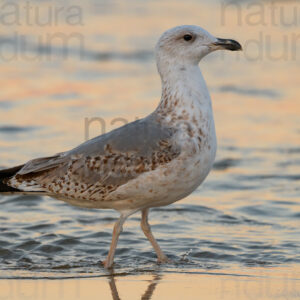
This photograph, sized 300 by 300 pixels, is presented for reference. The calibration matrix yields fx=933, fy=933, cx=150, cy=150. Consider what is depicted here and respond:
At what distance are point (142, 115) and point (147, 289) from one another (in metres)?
6.34

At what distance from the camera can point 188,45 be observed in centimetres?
805

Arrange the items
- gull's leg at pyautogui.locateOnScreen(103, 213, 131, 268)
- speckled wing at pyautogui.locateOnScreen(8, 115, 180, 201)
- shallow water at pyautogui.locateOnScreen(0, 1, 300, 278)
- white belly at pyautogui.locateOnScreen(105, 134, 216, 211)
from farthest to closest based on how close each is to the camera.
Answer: shallow water at pyautogui.locateOnScreen(0, 1, 300, 278) → gull's leg at pyautogui.locateOnScreen(103, 213, 131, 268) → speckled wing at pyautogui.locateOnScreen(8, 115, 180, 201) → white belly at pyautogui.locateOnScreen(105, 134, 216, 211)

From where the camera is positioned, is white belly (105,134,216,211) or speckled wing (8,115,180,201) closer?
white belly (105,134,216,211)

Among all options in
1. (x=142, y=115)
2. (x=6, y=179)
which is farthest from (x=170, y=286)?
(x=142, y=115)

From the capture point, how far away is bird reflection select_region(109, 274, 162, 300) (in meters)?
7.03

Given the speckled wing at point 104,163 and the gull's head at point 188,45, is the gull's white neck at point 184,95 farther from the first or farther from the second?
→ the speckled wing at point 104,163

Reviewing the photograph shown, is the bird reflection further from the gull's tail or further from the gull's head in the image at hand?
the gull's head

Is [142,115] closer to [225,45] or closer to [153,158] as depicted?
[225,45]

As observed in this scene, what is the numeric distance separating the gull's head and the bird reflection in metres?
1.89

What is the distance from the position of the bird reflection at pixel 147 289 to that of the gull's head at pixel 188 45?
189cm

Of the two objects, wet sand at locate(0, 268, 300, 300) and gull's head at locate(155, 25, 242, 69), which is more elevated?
gull's head at locate(155, 25, 242, 69)

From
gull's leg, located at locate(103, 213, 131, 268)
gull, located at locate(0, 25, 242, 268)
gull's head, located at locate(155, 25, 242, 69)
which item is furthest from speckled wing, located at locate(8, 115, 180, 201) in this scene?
gull's head, located at locate(155, 25, 242, 69)

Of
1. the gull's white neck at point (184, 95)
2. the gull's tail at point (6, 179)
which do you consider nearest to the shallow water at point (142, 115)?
the gull's tail at point (6, 179)

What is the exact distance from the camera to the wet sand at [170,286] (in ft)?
23.1
